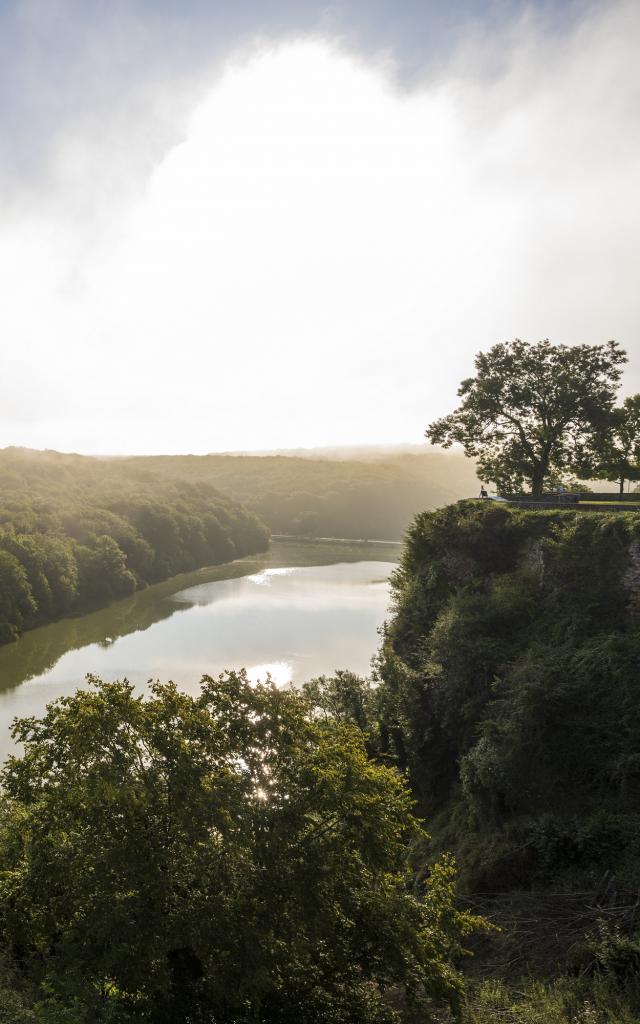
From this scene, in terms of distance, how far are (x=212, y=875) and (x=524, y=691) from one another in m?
12.4

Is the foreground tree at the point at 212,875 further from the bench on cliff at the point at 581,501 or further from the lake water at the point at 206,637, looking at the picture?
the bench on cliff at the point at 581,501

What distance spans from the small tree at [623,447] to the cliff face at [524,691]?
349 inches

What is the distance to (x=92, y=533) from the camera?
234ft

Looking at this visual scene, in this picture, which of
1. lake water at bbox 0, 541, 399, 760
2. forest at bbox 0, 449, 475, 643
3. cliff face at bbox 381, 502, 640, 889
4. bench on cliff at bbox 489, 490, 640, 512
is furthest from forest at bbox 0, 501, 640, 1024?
forest at bbox 0, 449, 475, 643

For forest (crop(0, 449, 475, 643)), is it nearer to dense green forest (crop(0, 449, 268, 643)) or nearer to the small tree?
dense green forest (crop(0, 449, 268, 643))

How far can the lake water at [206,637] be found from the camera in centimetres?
3875

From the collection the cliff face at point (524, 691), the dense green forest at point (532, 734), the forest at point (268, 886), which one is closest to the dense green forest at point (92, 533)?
the cliff face at point (524, 691)

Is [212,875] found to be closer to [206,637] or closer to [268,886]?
[268,886]

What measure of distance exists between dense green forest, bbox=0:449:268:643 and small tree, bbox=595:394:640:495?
43060mm

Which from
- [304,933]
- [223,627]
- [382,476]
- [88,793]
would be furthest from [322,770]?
[382,476]

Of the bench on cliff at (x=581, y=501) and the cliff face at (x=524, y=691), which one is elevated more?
the bench on cliff at (x=581, y=501)

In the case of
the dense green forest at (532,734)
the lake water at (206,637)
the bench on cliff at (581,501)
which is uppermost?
the bench on cliff at (581,501)

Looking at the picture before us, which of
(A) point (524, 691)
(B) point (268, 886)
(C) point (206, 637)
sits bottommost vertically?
(C) point (206, 637)

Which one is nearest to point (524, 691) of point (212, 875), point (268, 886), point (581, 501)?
point (268, 886)
